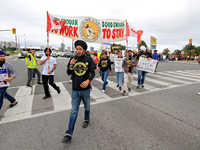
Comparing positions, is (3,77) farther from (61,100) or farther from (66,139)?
(66,139)

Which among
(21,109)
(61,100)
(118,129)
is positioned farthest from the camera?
(61,100)

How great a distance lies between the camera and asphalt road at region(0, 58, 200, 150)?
2.44 m

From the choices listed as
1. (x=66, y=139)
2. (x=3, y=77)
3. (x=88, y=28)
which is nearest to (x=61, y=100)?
(x=3, y=77)

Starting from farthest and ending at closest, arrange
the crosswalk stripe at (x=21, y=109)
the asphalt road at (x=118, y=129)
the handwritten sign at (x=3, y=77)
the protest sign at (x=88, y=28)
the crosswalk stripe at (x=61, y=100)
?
1. the protest sign at (x=88, y=28)
2. the crosswalk stripe at (x=61, y=100)
3. the crosswalk stripe at (x=21, y=109)
4. the handwritten sign at (x=3, y=77)
5. the asphalt road at (x=118, y=129)

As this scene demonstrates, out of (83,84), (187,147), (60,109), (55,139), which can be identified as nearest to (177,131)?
(187,147)

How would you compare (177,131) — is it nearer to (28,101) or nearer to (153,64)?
(153,64)

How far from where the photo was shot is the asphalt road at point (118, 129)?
2.44 meters

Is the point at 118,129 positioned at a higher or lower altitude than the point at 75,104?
lower

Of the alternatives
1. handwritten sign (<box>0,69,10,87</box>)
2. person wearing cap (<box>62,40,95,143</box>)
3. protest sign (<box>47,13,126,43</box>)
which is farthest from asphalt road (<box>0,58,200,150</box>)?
protest sign (<box>47,13,126,43</box>)

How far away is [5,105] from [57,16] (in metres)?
3.73

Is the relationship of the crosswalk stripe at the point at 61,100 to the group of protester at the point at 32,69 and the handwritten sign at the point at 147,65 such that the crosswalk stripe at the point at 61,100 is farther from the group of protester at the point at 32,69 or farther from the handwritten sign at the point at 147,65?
the handwritten sign at the point at 147,65

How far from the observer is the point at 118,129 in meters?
2.93

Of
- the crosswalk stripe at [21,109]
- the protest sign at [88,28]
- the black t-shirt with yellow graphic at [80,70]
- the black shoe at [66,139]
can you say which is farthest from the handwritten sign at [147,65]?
the crosswalk stripe at [21,109]

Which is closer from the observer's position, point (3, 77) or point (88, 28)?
point (3, 77)
